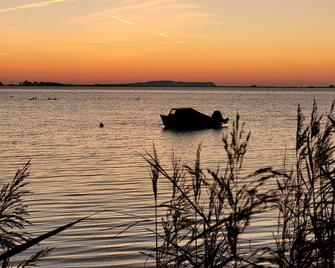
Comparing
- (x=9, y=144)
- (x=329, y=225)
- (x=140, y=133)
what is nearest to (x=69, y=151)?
(x=9, y=144)

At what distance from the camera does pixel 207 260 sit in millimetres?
3074

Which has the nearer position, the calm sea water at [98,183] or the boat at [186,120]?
the calm sea water at [98,183]

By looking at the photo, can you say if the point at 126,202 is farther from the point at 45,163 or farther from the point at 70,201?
the point at 45,163

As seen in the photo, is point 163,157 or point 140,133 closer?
point 163,157

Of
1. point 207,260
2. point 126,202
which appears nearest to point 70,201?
point 126,202

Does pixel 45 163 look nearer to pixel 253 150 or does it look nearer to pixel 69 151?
pixel 69 151

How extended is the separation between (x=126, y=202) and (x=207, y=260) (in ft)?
47.5

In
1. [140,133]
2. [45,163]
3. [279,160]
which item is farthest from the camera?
[140,133]

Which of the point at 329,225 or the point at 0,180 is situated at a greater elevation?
the point at 329,225

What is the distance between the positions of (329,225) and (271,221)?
1067 cm

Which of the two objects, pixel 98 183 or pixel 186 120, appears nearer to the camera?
pixel 98 183

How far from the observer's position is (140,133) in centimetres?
5603

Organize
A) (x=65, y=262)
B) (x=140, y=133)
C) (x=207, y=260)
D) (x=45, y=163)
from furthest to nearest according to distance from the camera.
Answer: (x=140, y=133)
(x=45, y=163)
(x=65, y=262)
(x=207, y=260)

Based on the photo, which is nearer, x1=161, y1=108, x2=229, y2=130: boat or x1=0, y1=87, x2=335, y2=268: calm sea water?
x1=0, y1=87, x2=335, y2=268: calm sea water
